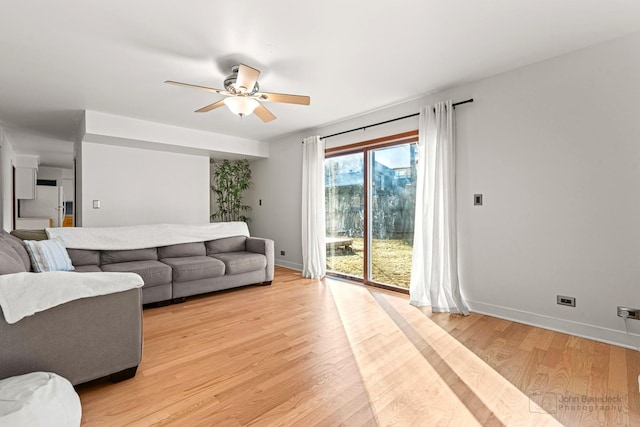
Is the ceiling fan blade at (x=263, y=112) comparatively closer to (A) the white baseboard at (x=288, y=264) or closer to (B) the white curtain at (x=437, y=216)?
(B) the white curtain at (x=437, y=216)

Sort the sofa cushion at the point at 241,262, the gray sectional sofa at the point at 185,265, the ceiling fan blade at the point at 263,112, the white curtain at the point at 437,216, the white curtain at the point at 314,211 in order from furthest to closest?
the white curtain at the point at 314,211
the sofa cushion at the point at 241,262
the gray sectional sofa at the point at 185,265
the white curtain at the point at 437,216
the ceiling fan blade at the point at 263,112

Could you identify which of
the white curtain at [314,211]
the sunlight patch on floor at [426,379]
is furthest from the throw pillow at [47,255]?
the white curtain at [314,211]

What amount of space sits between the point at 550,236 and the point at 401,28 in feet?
7.30

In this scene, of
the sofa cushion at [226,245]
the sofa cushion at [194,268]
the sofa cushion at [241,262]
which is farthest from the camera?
the sofa cushion at [226,245]

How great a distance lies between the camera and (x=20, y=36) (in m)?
2.28

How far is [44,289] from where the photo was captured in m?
1.58

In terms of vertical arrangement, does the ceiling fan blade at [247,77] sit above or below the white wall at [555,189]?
above

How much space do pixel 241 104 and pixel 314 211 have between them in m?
2.23

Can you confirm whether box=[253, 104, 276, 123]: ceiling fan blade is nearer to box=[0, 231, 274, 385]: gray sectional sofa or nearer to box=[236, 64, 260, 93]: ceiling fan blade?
box=[236, 64, 260, 93]: ceiling fan blade

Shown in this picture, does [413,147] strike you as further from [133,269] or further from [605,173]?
[133,269]

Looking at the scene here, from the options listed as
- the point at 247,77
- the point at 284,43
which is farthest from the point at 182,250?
the point at 284,43

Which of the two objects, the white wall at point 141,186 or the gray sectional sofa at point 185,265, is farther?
the white wall at point 141,186

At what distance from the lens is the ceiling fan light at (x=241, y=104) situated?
288 centimetres

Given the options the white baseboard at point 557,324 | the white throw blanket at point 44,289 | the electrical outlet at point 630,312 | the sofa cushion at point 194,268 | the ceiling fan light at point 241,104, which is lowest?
the white baseboard at point 557,324
